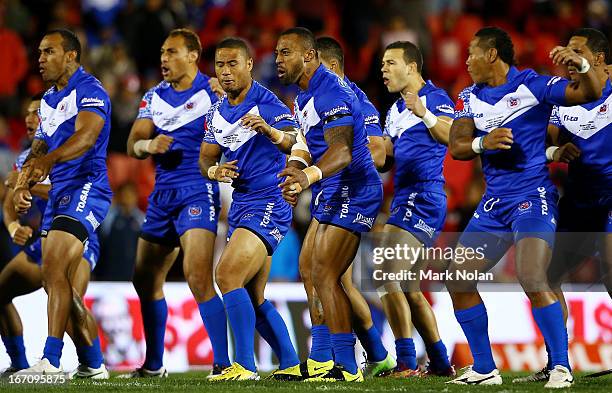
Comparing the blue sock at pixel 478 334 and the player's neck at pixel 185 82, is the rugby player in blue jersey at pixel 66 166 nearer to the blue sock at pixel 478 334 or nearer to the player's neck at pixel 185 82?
the player's neck at pixel 185 82

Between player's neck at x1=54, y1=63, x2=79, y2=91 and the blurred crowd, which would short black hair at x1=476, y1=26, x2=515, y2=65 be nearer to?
player's neck at x1=54, y1=63, x2=79, y2=91

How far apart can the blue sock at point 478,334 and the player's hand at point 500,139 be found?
133 centimetres

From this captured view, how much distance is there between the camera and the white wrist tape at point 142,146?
1063cm

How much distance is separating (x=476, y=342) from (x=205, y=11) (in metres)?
12.4

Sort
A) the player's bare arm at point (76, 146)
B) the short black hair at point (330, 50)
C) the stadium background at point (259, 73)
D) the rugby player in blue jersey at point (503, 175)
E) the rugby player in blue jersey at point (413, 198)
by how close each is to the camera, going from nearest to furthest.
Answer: the rugby player in blue jersey at point (503, 175), the player's bare arm at point (76, 146), the rugby player in blue jersey at point (413, 198), the short black hair at point (330, 50), the stadium background at point (259, 73)

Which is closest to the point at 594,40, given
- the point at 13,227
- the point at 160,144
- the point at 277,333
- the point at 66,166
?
the point at 277,333

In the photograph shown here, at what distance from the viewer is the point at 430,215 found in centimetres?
1078

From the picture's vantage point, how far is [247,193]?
9.90 metres

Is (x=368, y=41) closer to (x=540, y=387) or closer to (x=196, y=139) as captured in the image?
(x=196, y=139)

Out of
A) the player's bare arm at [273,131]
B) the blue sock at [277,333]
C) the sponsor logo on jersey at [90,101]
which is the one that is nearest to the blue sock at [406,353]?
the blue sock at [277,333]

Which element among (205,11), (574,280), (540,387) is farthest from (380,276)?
(205,11)

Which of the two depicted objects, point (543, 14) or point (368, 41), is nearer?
point (368, 41)

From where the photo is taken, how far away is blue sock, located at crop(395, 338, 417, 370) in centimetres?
1069

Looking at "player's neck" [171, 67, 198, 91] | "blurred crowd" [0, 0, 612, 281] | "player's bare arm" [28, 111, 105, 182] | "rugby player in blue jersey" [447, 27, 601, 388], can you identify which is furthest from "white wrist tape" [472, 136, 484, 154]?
"blurred crowd" [0, 0, 612, 281]
